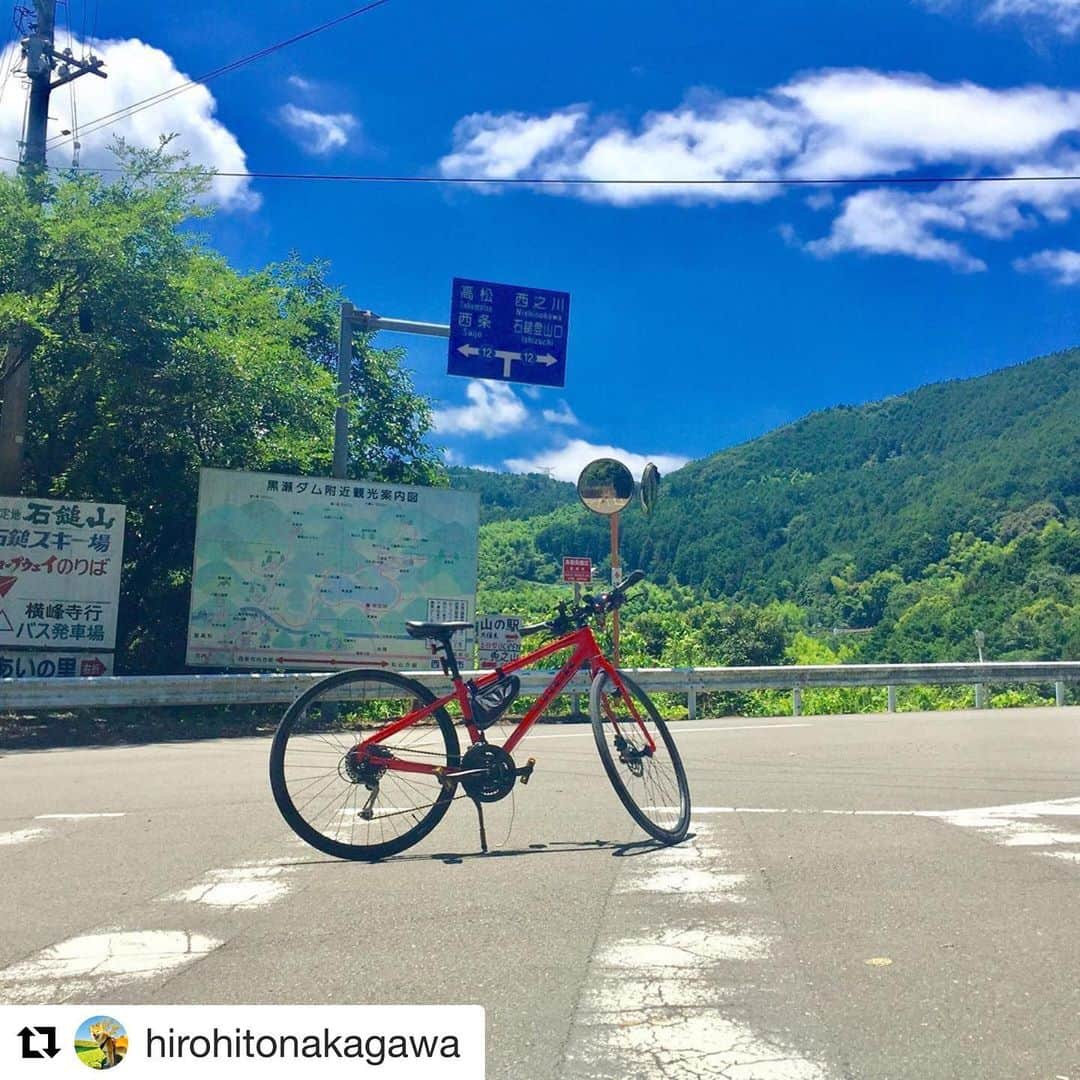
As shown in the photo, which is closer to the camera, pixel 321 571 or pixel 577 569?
pixel 577 569

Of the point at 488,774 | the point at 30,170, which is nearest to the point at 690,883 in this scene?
the point at 488,774

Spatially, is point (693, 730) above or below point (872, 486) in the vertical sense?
below

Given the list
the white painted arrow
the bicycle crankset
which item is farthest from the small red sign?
the bicycle crankset

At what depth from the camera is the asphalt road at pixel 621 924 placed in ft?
11.5

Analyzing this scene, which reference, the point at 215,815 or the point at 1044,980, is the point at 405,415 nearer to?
the point at 215,815

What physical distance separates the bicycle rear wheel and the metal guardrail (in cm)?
375

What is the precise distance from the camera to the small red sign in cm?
1541

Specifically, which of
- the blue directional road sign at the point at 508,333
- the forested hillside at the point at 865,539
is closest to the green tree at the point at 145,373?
the blue directional road sign at the point at 508,333

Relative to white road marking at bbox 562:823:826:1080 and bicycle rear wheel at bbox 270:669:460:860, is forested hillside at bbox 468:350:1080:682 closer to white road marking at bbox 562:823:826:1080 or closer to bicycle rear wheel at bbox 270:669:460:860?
bicycle rear wheel at bbox 270:669:460:860

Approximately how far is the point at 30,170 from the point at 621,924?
15.5 metres

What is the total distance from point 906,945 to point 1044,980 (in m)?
0.54

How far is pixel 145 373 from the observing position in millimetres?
15625

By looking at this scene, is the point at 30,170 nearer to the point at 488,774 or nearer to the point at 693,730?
the point at 693,730

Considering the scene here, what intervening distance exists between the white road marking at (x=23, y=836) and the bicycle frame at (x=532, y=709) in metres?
2.37
